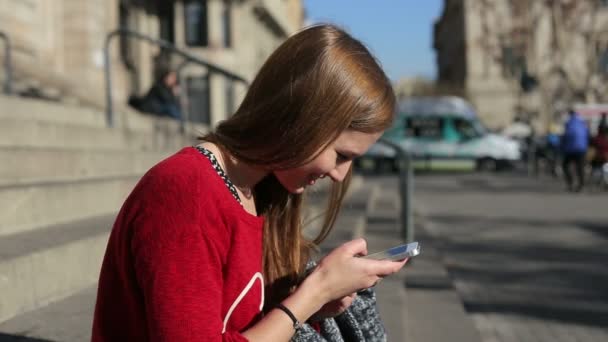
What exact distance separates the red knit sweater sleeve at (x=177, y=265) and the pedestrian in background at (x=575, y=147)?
1543 centimetres

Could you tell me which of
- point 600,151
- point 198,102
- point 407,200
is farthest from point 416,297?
point 600,151

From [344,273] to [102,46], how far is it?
626 inches

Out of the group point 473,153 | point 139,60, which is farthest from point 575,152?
point 139,60

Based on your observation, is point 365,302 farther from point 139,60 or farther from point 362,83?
point 139,60

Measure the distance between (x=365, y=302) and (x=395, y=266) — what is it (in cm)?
31

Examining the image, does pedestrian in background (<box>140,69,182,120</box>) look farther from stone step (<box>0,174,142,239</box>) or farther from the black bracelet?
the black bracelet

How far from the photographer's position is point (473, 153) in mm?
25922

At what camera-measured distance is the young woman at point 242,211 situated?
1.56 m

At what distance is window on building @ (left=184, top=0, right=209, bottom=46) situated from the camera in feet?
121

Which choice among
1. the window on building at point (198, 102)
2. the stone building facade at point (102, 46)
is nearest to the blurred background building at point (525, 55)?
the window on building at point (198, 102)

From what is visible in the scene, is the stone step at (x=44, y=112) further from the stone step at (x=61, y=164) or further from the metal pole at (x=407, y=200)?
the metal pole at (x=407, y=200)

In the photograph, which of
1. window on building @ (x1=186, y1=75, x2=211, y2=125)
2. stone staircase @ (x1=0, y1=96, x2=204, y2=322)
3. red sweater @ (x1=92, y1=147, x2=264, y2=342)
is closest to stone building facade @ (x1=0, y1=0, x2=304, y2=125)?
window on building @ (x1=186, y1=75, x2=211, y2=125)

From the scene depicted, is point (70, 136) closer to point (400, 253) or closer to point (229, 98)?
point (229, 98)

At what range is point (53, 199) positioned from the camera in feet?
13.4
